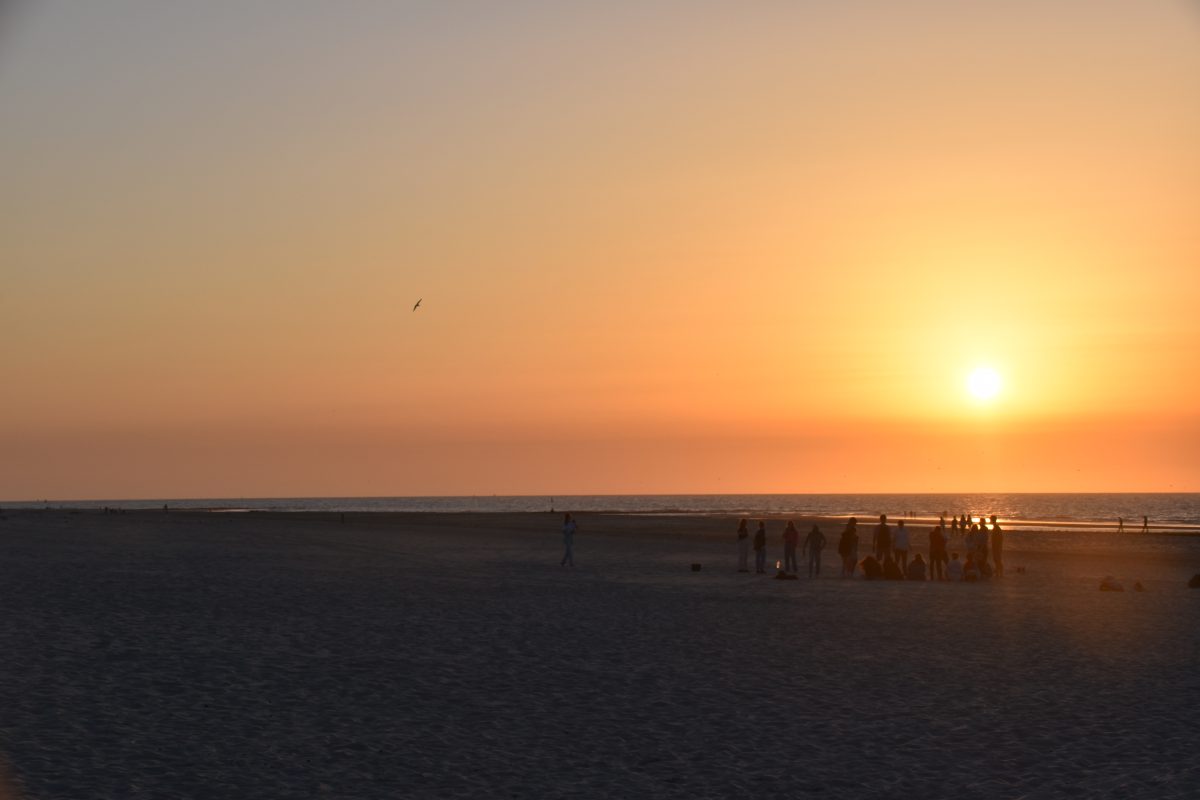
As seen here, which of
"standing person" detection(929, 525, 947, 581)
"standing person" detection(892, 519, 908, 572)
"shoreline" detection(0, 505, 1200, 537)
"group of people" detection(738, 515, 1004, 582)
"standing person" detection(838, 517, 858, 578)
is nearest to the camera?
"standing person" detection(929, 525, 947, 581)

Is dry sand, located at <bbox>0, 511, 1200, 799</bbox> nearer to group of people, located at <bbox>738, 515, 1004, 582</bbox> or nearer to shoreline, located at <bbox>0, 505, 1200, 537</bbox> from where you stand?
group of people, located at <bbox>738, 515, 1004, 582</bbox>

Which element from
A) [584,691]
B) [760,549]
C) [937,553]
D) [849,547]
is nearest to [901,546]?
[937,553]

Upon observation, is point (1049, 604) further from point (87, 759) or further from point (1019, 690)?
point (87, 759)

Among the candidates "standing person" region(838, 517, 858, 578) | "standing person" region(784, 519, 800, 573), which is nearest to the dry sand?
"standing person" region(838, 517, 858, 578)

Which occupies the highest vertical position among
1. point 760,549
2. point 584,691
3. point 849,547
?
point 849,547

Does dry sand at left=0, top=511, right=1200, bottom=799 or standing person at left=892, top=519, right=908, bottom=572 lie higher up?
standing person at left=892, top=519, right=908, bottom=572

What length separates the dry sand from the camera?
38.6ft

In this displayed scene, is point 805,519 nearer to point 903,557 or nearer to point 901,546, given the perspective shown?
point 903,557

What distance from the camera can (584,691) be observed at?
1644cm

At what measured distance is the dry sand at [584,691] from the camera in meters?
11.8

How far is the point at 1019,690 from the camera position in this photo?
16734 millimetres

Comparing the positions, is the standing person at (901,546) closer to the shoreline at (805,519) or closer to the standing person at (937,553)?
the standing person at (937,553)

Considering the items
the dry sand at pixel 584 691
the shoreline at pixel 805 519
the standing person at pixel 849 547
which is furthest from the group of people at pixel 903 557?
the shoreline at pixel 805 519

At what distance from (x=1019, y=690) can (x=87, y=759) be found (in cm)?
1220
